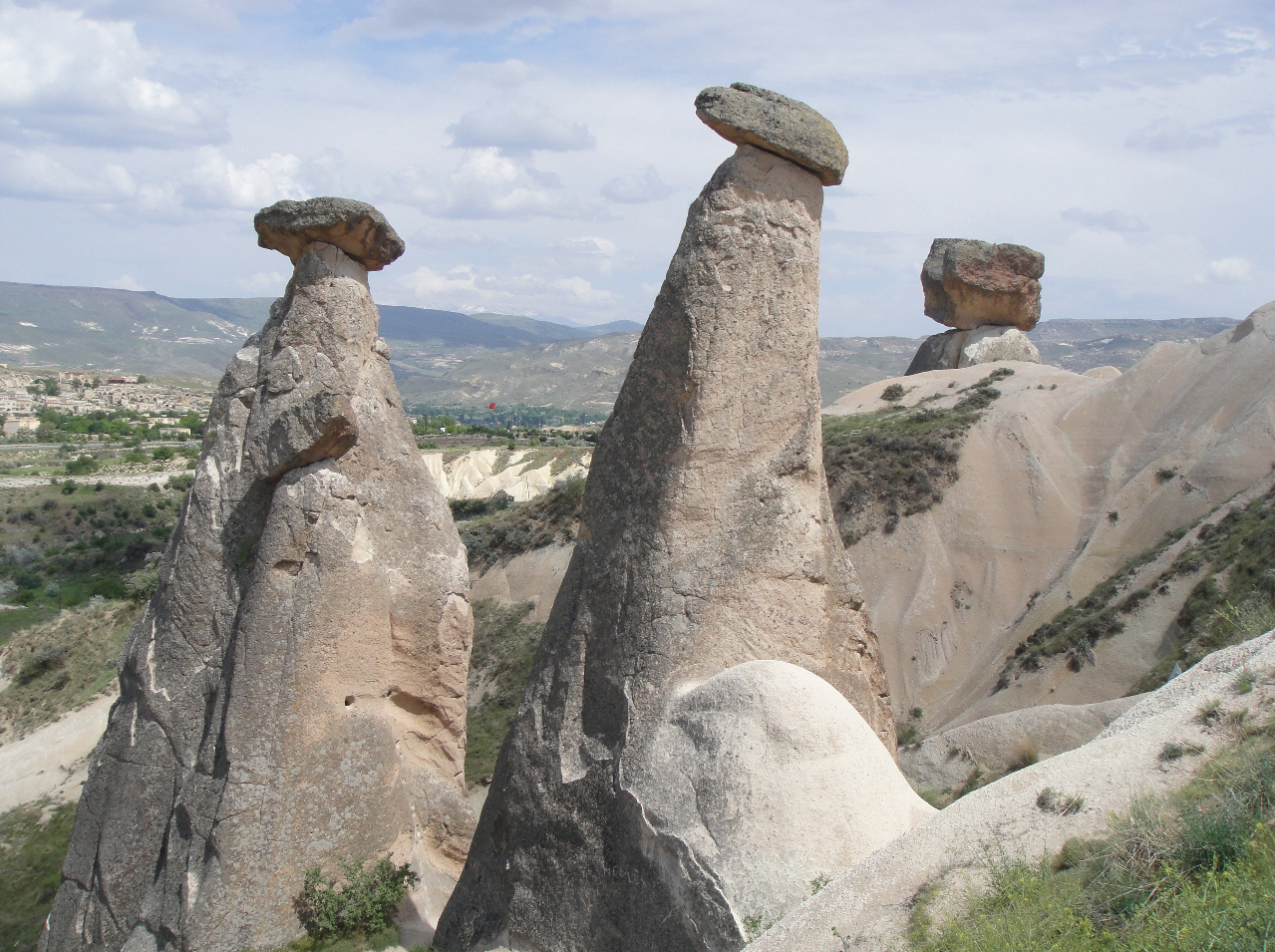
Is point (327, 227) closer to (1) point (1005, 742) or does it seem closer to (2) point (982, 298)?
(1) point (1005, 742)

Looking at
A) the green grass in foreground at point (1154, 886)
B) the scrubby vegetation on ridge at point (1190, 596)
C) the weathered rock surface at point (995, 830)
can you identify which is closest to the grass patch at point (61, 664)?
the scrubby vegetation on ridge at point (1190, 596)

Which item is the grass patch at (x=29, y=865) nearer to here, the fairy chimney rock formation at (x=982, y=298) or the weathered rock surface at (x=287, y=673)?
the weathered rock surface at (x=287, y=673)

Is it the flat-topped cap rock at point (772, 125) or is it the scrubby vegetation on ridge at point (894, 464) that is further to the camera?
the scrubby vegetation on ridge at point (894, 464)

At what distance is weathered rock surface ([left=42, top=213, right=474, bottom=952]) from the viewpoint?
7.01 meters

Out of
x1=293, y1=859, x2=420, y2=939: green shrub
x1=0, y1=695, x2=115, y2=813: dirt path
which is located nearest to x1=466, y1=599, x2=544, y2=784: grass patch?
x1=0, y1=695, x2=115, y2=813: dirt path

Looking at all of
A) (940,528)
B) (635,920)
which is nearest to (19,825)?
(635,920)

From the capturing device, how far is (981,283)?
88.3 ft

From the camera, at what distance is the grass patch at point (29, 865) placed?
1032 cm

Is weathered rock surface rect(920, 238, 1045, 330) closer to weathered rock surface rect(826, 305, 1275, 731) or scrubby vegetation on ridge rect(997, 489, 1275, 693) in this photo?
weathered rock surface rect(826, 305, 1275, 731)

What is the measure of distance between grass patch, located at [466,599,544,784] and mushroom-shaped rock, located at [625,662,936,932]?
9.15 meters

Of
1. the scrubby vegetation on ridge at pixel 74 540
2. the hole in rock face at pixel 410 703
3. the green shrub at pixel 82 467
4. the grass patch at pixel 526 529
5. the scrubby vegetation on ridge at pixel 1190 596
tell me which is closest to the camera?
the hole in rock face at pixel 410 703

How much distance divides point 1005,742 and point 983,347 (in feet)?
66.0

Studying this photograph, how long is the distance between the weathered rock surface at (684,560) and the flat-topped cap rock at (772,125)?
0.12 metres

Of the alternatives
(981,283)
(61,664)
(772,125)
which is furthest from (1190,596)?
(61,664)
